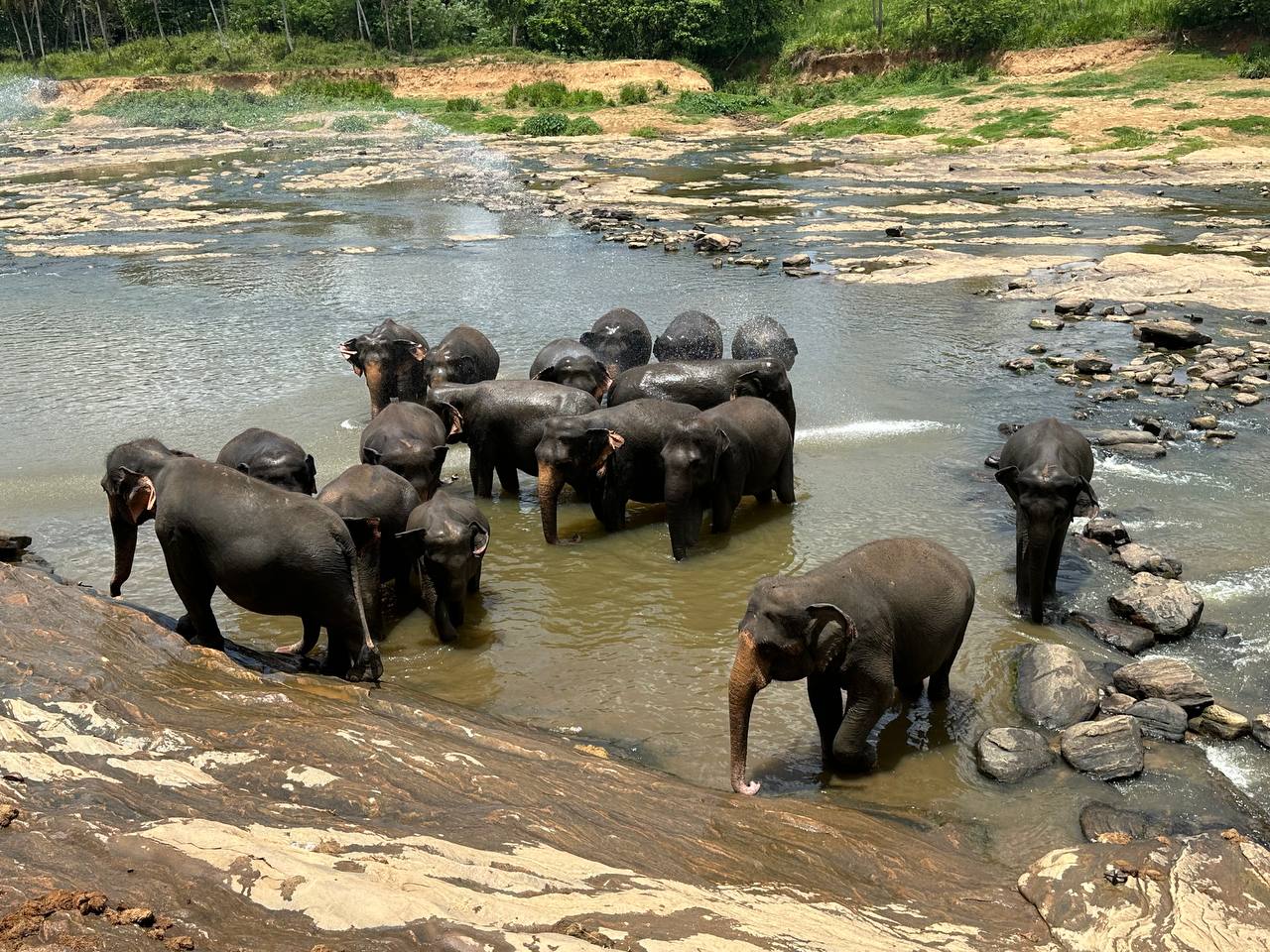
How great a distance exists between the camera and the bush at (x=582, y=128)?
51344 millimetres

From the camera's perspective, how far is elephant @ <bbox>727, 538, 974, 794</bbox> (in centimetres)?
605

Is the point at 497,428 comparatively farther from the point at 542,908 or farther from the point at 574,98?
the point at 574,98

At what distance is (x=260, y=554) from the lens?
22.6ft

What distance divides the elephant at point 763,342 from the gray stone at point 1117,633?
20.5 ft

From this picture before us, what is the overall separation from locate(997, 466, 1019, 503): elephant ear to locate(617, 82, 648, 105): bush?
52874 mm

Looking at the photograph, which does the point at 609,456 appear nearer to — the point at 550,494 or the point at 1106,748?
the point at 550,494

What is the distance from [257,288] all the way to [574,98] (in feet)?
136

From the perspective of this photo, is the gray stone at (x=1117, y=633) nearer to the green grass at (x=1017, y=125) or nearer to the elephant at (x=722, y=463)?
the elephant at (x=722, y=463)

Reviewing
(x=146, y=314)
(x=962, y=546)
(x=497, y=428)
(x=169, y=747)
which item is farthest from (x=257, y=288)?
(x=169, y=747)

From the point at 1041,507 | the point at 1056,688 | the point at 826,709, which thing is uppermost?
the point at 1041,507

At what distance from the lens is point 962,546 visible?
31.8 feet

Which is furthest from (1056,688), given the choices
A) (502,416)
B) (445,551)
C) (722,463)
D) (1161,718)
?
(502,416)

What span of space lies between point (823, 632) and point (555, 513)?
163 inches

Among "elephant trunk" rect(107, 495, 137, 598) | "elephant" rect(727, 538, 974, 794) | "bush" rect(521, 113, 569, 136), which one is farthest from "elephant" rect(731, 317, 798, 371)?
"bush" rect(521, 113, 569, 136)
